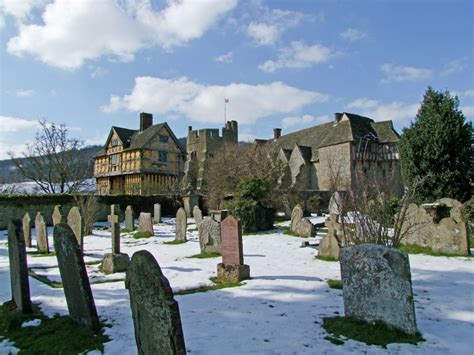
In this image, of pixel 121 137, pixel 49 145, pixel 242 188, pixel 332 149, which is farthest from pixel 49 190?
pixel 332 149

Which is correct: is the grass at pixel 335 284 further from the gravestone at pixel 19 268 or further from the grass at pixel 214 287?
the gravestone at pixel 19 268

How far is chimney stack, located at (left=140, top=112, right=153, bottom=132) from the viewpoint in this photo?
43.3m

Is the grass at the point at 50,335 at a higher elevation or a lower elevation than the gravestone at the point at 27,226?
lower

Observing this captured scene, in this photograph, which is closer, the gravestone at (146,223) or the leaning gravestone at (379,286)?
the leaning gravestone at (379,286)

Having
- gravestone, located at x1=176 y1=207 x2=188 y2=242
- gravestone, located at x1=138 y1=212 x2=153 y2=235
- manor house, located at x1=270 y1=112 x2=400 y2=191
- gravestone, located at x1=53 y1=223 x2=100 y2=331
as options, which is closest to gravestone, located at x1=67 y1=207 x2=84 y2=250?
gravestone, located at x1=176 y1=207 x2=188 y2=242

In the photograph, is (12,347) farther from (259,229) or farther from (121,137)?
(121,137)

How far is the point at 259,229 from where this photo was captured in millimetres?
18766

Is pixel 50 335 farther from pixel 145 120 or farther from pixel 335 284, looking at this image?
pixel 145 120

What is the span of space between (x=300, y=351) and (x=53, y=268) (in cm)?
865

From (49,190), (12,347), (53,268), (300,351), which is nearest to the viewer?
(300,351)

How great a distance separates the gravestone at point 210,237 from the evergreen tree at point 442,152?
12.9 metres

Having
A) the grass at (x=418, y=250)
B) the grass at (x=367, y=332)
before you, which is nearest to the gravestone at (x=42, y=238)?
the grass at (x=367, y=332)

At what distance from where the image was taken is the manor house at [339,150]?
37.6 m

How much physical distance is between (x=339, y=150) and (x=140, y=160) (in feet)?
71.9
